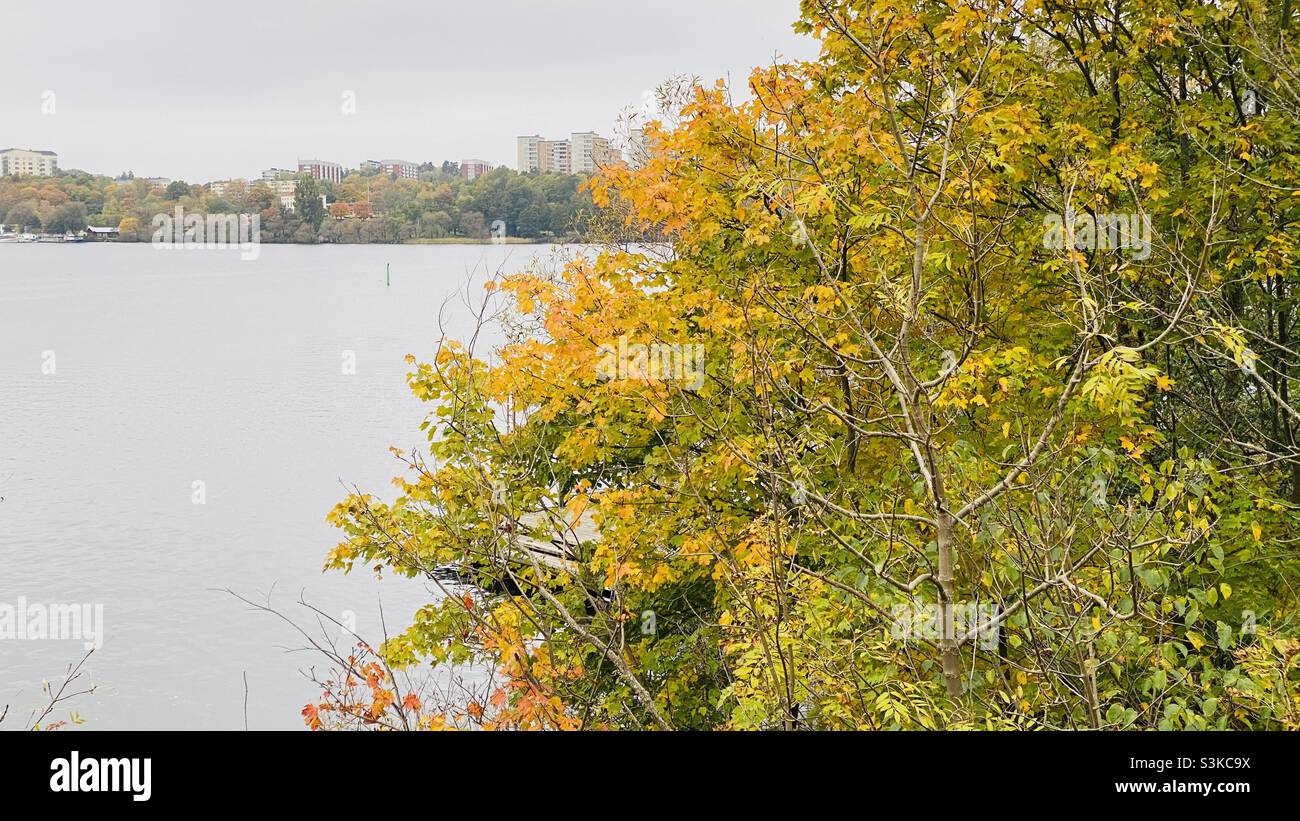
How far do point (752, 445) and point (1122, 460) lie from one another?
270 centimetres

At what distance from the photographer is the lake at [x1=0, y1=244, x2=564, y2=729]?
28.4 meters

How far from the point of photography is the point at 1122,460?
835 cm

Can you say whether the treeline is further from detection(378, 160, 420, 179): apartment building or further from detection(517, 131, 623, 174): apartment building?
detection(378, 160, 420, 179): apartment building

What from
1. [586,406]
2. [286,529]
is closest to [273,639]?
[286,529]

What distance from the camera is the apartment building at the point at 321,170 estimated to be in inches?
4754

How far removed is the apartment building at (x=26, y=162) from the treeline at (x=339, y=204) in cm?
129
